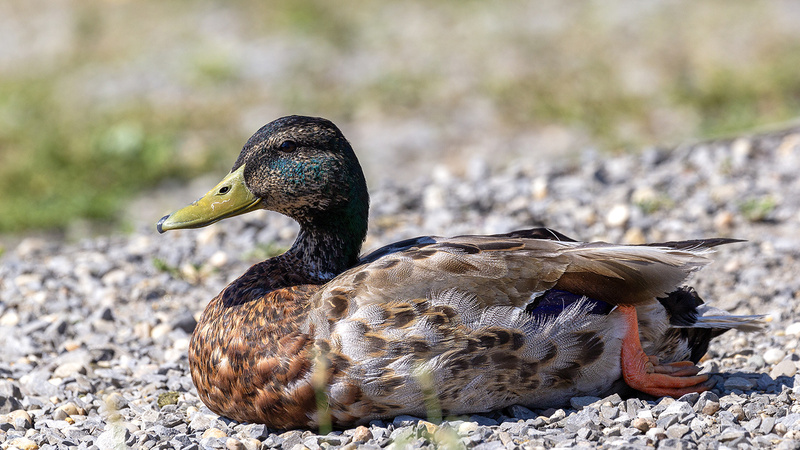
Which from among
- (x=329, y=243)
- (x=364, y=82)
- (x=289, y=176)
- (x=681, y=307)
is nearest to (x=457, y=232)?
(x=329, y=243)

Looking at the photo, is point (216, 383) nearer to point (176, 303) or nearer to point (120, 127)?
point (176, 303)

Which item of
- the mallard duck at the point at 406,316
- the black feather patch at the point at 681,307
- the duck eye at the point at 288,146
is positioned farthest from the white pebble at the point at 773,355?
the duck eye at the point at 288,146

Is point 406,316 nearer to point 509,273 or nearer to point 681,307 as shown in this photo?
point 509,273

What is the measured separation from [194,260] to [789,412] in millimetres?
3748

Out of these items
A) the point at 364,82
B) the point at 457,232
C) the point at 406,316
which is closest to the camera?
the point at 406,316

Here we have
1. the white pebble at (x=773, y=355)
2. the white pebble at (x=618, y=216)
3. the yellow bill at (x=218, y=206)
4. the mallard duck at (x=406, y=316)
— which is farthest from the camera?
the white pebble at (x=618, y=216)

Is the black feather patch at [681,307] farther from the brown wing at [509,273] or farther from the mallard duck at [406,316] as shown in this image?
the brown wing at [509,273]

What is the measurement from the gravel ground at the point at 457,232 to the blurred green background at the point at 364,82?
132 cm

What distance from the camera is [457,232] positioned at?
623 centimetres

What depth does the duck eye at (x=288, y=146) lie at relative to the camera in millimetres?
3930

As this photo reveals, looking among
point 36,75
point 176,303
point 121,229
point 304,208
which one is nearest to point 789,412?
point 304,208

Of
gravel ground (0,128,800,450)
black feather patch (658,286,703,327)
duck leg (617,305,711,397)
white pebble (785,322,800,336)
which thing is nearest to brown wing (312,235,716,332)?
duck leg (617,305,711,397)

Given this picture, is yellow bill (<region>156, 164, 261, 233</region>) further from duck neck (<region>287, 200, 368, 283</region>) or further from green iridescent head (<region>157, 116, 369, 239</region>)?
duck neck (<region>287, 200, 368, 283</region>)

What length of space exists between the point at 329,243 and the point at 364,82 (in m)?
6.75
